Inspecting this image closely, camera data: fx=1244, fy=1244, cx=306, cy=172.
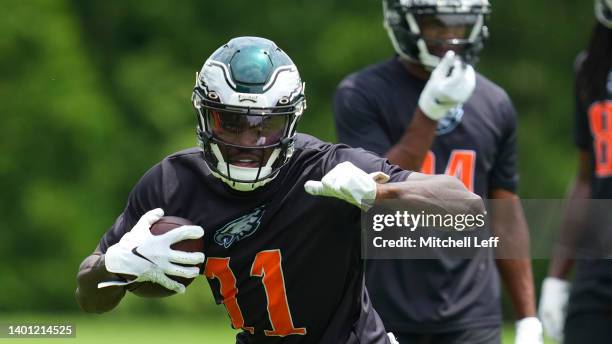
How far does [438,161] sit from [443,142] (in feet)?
0.30

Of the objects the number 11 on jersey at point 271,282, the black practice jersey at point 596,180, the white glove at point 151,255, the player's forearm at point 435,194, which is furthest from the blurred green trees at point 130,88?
the player's forearm at point 435,194

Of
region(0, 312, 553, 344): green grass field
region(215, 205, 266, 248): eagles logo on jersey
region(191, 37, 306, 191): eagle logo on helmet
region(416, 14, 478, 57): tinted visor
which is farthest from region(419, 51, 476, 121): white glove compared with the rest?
region(0, 312, 553, 344): green grass field

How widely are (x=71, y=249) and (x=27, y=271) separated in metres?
0.63

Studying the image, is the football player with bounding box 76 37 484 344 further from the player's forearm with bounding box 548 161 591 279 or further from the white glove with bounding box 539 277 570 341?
the white glove with bounding box 539 277 570 341

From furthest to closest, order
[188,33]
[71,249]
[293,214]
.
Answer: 1. [188,33]
2. [71,249]
3. [293,214]

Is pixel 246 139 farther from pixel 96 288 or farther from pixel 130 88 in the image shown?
pixel 130 88

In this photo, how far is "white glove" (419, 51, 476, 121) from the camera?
5.01 meters

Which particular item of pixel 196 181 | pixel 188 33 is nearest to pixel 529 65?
pixel 188 33

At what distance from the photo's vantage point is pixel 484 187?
205 inches

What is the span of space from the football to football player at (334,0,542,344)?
139 centimetres

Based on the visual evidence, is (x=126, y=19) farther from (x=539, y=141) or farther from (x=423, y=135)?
(x=423, y=135)

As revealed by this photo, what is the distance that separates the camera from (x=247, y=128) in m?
3.85
